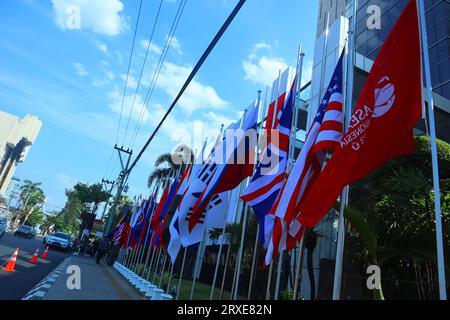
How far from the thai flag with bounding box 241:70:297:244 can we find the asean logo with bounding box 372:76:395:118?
2.46 metres

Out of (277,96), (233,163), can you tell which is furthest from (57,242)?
(277,96)

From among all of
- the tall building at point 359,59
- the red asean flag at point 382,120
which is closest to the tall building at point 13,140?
the tall building at point 359,59

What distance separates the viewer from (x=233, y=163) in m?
7.66

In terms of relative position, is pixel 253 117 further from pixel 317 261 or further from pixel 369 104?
pixel 317 261

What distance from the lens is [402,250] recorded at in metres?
6.56

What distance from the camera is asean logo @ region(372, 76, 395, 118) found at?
165 inches

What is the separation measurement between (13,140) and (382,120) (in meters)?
92.2

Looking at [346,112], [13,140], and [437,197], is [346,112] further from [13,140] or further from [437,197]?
[13,140]

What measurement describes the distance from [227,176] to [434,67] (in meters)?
15.9

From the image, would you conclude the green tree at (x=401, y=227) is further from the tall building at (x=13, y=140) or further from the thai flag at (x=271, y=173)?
the tall building at (x=13, y=140)

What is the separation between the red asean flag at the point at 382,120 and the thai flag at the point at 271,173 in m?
1.64

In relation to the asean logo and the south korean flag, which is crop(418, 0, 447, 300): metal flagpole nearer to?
the asean logo
